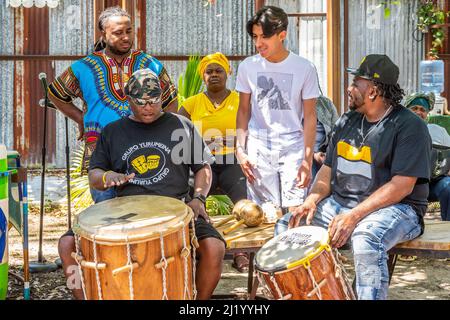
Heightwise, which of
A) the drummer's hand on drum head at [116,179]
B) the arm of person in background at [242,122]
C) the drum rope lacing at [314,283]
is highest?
the arm of person in background at [242,122]

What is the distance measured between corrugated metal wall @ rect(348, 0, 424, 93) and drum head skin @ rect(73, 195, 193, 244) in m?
7.08

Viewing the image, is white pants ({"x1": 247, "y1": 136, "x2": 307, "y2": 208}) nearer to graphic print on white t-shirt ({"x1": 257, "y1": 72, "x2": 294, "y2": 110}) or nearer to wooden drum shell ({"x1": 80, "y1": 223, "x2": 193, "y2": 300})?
graphic print on white t-shirt ({"x1": 257, "y1": 72, "x2": 294, "y2": 110})

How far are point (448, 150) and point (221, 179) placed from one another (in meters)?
2.04

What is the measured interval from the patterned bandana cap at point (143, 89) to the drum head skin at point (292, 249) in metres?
1.15

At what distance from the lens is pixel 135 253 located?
11.7 feet

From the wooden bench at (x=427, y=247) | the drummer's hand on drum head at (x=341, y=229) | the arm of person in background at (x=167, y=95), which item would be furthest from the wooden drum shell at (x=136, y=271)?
the arm of person in background at (x=167, y=95)

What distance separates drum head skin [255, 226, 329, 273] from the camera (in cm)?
363

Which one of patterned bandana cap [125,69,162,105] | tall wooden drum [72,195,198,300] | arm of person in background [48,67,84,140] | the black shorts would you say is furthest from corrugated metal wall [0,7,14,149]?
tall wooden drum [72,195,198,300]

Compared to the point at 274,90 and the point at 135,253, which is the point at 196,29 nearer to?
the point at 274,90

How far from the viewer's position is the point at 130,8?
7695 mm

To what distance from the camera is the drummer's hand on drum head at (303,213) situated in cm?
447

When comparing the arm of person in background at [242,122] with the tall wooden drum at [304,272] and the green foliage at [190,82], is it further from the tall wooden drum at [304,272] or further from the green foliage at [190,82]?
the green foliage at [190,82]
